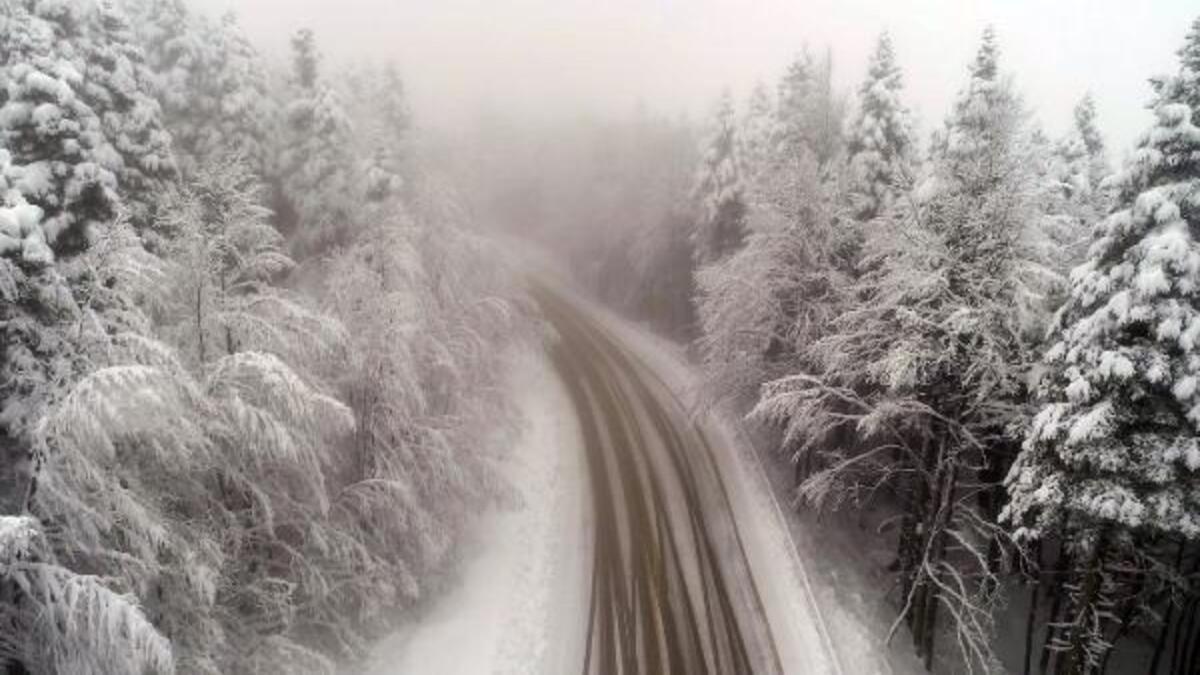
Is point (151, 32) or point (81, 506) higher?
point (151, 32)

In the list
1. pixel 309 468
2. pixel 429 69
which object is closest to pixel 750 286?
pixel 309 468

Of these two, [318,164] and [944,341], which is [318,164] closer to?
[318,164]

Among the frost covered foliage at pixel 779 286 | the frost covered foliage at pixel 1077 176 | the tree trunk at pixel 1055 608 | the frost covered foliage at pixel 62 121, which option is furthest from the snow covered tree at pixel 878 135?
the frost covered foliage at pixel 62 121

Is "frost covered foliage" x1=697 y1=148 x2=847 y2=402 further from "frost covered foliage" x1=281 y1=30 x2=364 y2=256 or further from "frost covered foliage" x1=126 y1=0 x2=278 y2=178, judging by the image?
"frost covered foliage" x1=126 y1=0 x2=278 y2=178

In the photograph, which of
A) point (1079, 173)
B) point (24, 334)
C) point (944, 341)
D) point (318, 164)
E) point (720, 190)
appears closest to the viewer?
point (24, 334)

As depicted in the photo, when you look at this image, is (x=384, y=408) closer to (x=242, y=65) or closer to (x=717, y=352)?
(x=717, y=352)

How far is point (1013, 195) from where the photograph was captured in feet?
57.6

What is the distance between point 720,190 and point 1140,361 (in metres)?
28.9

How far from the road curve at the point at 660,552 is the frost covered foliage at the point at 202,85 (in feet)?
56.8

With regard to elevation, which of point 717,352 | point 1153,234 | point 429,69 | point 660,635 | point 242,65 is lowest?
point 660,635

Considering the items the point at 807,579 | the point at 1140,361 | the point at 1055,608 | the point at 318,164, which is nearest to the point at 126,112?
the point at 318,164

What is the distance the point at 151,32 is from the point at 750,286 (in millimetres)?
23877

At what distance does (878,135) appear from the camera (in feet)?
92.6

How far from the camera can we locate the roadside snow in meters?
19.6
